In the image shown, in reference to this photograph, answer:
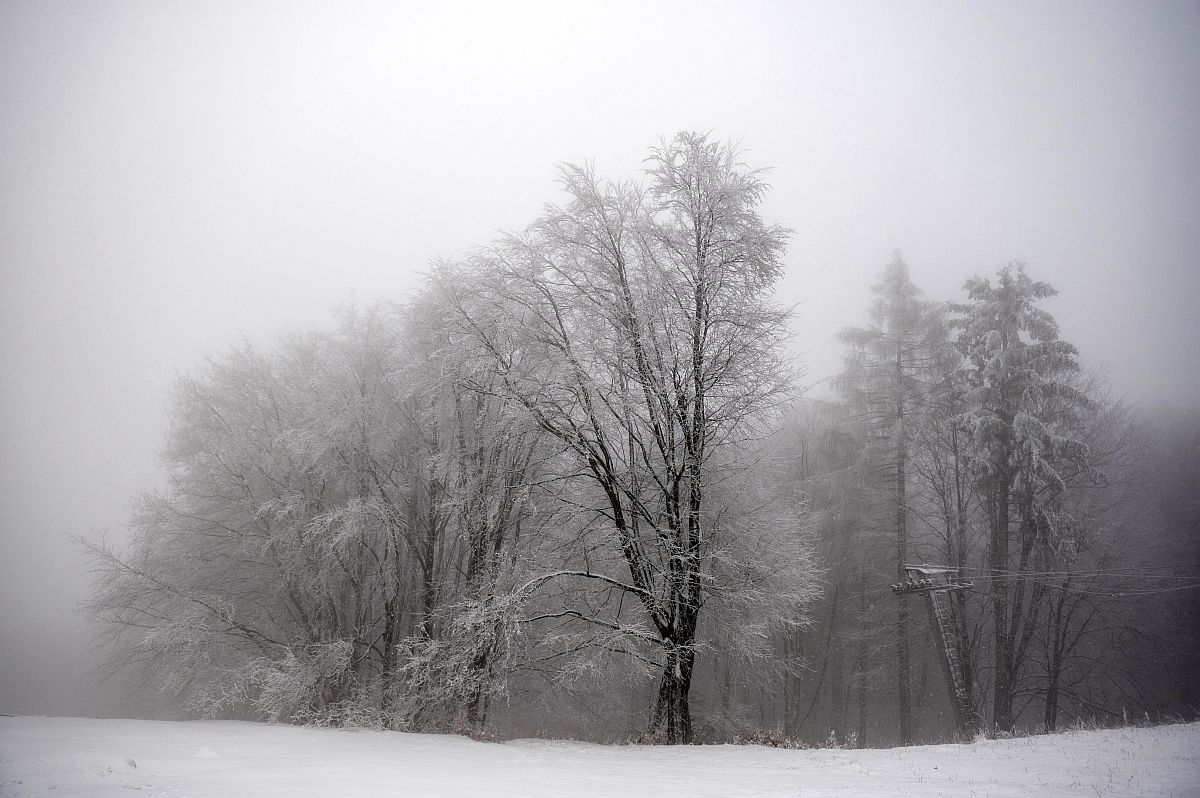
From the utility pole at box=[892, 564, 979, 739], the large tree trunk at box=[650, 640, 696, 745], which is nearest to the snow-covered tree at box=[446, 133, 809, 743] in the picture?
the large tree trunk at box=[650, 640, 696, 745]

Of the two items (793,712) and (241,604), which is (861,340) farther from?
(241,604)

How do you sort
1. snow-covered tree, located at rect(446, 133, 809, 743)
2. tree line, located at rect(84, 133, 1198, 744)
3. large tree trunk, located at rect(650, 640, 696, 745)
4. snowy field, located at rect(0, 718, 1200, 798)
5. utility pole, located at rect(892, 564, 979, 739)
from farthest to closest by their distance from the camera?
utility pole, located at rect(892, 564, 979, 739), tree line, located at rect(84, 133, 1198, 744), snow-covered tree, located at rect(446, 133, 809, 743), large tree trunk, located at rect(650, 640, 696, 745), snowy field, located at rect(0, 718, 1200, 798)

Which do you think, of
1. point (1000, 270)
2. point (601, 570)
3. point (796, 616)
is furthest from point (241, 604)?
point (1000, 270)

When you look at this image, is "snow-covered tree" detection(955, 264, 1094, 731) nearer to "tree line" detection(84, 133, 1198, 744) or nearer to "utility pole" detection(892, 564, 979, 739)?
"tree line" detection(84, 133, 1198, 744)

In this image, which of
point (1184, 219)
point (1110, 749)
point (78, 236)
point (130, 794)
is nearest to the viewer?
point (130, 794)

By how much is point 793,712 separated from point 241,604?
20846 mm

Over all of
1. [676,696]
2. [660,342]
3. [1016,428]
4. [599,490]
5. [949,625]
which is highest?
[660,342]

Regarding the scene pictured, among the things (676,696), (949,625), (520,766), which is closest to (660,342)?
(676,696)

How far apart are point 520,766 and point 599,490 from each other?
21.3ft

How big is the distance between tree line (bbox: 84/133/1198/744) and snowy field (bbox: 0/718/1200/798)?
7.32ft

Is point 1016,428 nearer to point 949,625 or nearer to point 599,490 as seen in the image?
point 949,625

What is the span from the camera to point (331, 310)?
57.3 feet

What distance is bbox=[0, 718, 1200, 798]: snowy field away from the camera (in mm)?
5238

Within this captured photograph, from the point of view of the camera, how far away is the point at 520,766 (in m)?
7.56
